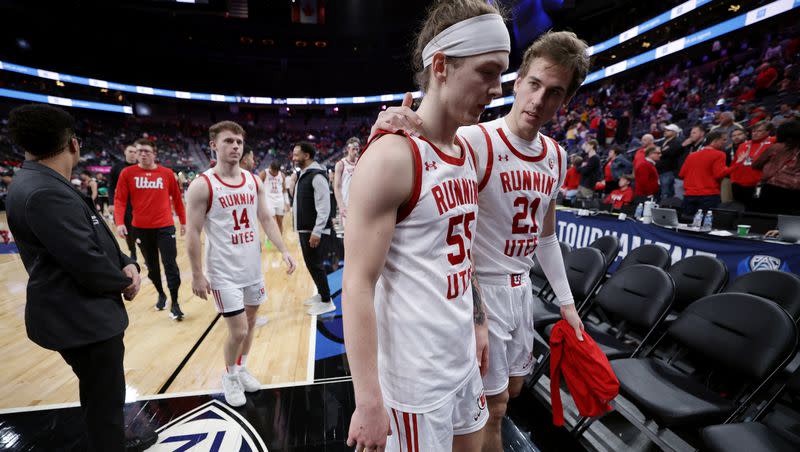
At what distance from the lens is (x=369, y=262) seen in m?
0.88

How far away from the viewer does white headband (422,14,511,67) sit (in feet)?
3.17

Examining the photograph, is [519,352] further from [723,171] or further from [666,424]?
[723,171]

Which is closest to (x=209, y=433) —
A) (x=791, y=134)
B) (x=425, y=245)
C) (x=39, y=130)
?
(x=39, y=130)

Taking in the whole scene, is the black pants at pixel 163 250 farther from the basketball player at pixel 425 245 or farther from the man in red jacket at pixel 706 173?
the man in red jacket at pixel 706 173

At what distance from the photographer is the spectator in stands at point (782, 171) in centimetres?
379

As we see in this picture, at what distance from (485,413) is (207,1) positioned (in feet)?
27.1

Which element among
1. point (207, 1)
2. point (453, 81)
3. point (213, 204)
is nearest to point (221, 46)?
point (207, 1)

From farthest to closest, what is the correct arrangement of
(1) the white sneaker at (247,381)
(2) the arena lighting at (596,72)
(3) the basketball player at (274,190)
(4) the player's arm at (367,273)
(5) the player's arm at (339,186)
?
(2) the arena lighting at (596,72)
(3) the basketball player at (274,190)
(5) the player's arm at (339,186)
(1) the white sneaker at (247,381)
(4) the player's arm at (367,273)

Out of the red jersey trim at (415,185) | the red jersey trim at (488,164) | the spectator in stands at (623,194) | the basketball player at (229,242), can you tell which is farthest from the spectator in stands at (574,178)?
the red jersey trim at (415,185)

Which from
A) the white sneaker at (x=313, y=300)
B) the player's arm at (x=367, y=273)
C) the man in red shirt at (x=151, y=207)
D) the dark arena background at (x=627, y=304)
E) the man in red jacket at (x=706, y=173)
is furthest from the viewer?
the man in red jacket at (x=706, y=173)

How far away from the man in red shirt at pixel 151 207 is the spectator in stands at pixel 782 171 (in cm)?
700

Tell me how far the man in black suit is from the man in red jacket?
6.66 m

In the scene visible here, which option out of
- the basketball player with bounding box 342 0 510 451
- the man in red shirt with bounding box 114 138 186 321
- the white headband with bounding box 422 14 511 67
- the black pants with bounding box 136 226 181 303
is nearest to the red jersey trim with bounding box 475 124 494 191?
the basketball player with bounding box 342 0 510 451

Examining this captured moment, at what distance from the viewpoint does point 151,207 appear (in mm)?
3885
